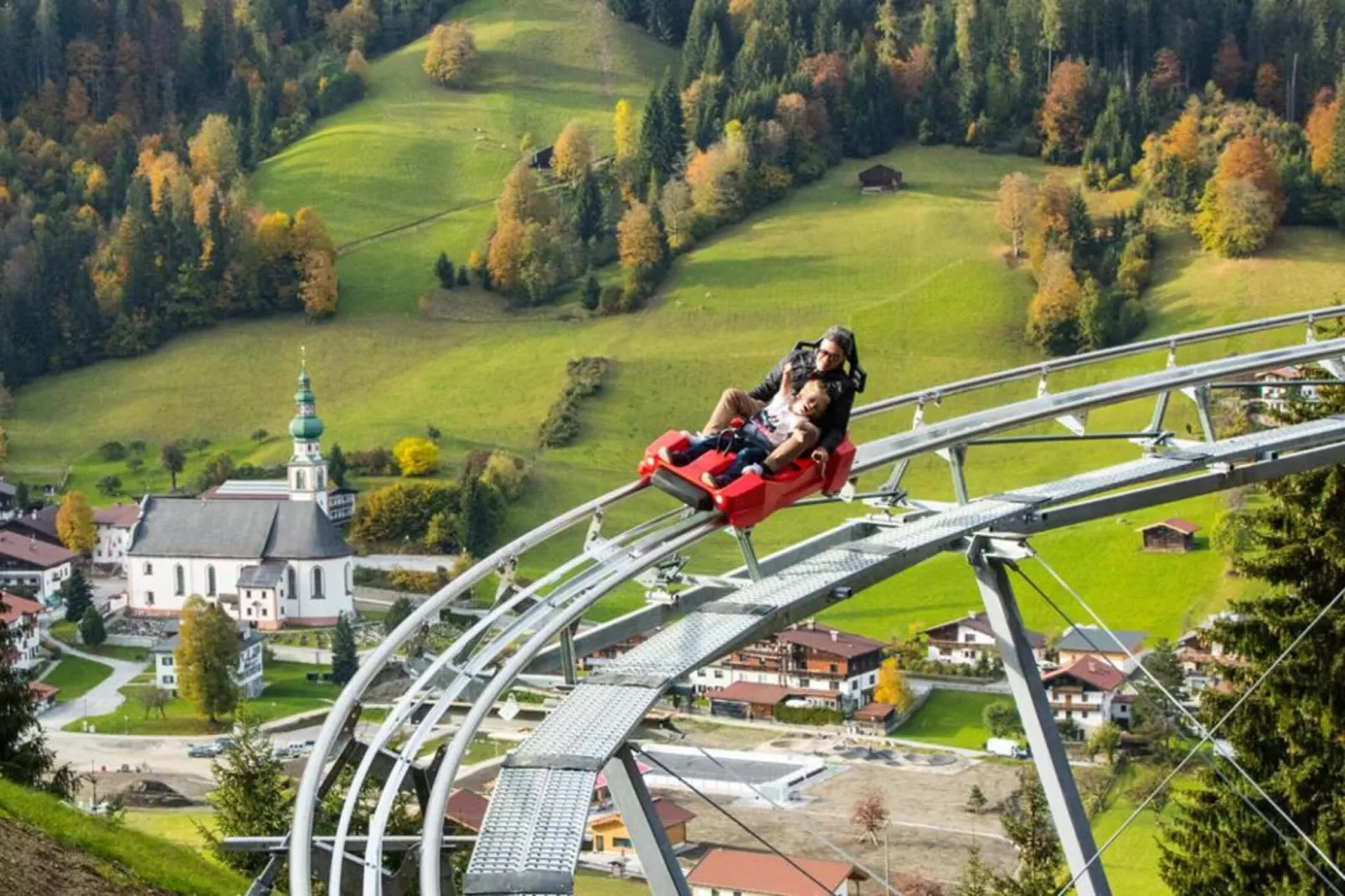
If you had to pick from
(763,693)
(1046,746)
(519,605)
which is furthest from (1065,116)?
(519,605)

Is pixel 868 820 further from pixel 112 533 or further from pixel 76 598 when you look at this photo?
pixel 112 533

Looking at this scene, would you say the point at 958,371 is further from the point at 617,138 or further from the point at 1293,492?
the point at 1293,492

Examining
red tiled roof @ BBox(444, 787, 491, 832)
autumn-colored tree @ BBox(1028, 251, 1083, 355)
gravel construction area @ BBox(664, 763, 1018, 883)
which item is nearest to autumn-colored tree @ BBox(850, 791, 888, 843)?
gravel construction area @ BBox(664, 763, 1018, 883)

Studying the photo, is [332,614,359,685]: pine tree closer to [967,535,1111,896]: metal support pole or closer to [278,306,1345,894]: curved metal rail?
[278,306,1345,894]: curved metal rail

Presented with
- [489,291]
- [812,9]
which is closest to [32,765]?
[489,291]

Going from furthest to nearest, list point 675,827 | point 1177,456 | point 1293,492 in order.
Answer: point 675,827
point 1293,492
point 1177,456
